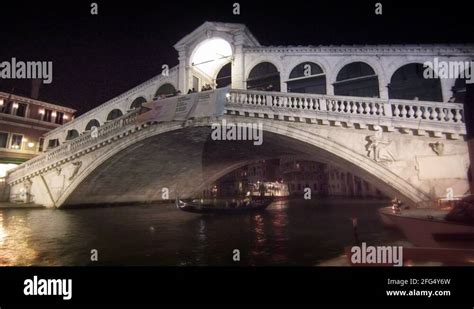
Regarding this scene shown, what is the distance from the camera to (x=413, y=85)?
1172 centimetres

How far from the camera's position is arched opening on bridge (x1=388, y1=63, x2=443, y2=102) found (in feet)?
37.0

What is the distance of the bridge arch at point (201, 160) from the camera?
8.78 m

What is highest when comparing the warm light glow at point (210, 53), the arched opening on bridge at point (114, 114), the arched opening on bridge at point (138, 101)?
the warm light glow at point (210, 53)

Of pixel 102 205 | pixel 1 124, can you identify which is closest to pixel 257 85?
pixel 102 205

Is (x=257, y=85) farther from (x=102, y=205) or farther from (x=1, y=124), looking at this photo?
(x=1, y=124)

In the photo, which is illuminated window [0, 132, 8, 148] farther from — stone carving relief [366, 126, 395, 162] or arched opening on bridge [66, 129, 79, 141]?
stone carving relief [366, 126, 395, 162]

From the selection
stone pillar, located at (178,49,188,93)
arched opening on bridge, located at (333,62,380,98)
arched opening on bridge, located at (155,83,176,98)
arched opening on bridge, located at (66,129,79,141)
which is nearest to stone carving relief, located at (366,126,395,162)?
arched opening on bridge, located at (333,62,380,98)

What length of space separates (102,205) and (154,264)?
54.3 feet

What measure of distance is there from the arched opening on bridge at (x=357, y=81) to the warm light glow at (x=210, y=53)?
6.41m

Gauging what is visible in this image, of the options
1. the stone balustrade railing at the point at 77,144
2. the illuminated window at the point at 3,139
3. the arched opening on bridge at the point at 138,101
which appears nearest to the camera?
the stone balustrade railing at the point at 77,144

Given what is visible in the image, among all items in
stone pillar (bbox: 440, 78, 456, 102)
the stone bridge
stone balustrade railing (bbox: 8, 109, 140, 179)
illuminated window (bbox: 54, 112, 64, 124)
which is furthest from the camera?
illuminated window (bbox: 54, 112, 64, 124)
